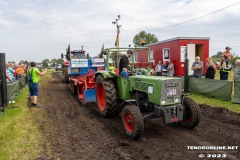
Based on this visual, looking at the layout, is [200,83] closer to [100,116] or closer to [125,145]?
[100,116]

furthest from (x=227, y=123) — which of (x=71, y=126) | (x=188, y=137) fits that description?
(x=71, y=126)

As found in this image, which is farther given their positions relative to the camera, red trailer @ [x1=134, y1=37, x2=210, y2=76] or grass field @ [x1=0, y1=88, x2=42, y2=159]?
red trailer @ [x1=134, y1=37, x2=210, y2=76]

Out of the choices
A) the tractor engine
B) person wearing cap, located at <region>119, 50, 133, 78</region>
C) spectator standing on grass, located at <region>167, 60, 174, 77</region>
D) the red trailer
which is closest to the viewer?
the tractor engine

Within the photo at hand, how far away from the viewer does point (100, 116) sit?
21.9 ft

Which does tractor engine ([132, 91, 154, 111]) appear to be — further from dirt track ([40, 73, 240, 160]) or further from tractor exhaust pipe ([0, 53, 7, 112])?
tractor exhaust pipe ([0, 53, 7, 112])

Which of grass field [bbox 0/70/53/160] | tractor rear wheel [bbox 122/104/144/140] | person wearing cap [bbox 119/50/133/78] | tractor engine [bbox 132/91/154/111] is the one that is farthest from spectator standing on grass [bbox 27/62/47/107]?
tractor rear wheel [bbox 122/104/144/140]

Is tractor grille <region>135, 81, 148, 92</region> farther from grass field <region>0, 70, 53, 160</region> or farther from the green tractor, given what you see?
grass field <region>0, 70, 53, 160</region>

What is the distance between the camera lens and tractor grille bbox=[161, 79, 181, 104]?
4586mm

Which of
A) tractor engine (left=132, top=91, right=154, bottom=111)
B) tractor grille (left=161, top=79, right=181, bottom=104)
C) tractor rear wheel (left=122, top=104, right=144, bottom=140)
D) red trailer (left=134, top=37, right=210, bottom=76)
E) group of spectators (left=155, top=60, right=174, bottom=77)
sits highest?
red trailer (left=134, top=37, right=210, bottom=76)

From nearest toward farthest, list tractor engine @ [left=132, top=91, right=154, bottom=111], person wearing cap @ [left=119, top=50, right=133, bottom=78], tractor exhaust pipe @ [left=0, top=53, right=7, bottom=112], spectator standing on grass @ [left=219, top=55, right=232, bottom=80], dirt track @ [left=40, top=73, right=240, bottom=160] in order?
dirt track @ [left=40, top=73, right=240, bottom=160] < tractor engine @ [left=132, top=91, right=154, bottom=111] < person wearing cap @ [left=119, top=50, right=133, bottom=78] < tractor exhaust pipe @ [left=0, top=53, right=7, bottom=112] < spectator standing on grass @ [left=219, top=55, right=232, bottom=80]

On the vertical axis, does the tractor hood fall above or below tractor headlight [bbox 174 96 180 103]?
above

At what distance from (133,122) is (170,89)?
1035 mm

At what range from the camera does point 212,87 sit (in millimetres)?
8992

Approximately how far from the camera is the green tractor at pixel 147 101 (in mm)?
4570
